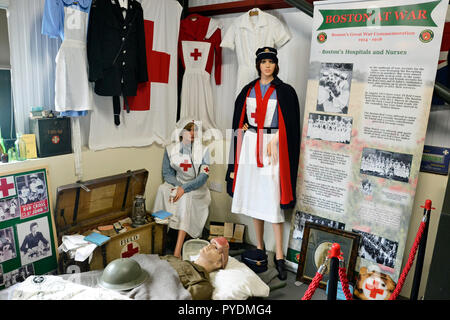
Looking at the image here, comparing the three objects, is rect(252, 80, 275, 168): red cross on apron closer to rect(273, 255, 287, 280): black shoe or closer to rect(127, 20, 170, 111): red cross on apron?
rect(273, 255, 287, 280): black shoe

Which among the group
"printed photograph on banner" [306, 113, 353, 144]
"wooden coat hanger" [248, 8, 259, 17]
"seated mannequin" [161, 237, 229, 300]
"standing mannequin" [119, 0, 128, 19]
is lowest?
"seated mannequin" [161, 237, 229, 300]

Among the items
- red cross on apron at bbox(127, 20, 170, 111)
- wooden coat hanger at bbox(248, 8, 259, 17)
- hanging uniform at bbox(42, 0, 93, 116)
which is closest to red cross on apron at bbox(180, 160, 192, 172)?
red cross on apron at bbox(127, 20, 170, 111)

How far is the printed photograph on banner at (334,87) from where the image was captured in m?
2.73

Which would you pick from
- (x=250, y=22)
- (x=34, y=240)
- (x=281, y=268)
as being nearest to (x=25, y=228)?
(x=34, y=240)

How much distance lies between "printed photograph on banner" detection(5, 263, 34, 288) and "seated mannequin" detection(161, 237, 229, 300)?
1004mm

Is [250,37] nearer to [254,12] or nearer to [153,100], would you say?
[254,12]

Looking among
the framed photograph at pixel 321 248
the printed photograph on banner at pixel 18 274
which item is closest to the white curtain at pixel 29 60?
the printed photograph on banner at pixel 18 274

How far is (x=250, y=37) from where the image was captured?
10.7ft

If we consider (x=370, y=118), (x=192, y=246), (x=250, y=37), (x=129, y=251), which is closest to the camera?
(x=370, y=118)

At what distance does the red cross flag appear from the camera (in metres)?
2.37

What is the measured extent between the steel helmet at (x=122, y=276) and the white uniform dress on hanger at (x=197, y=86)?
1915mm

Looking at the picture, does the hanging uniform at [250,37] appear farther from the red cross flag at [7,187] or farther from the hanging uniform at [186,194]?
the red cross flag at [7,187]

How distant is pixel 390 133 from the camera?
2.58 metres

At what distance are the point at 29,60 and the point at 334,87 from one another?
2278 millimetres
